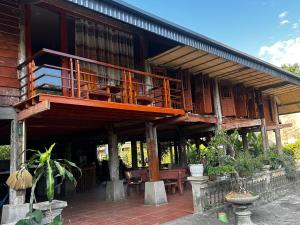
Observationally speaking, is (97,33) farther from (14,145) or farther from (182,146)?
(182,146)

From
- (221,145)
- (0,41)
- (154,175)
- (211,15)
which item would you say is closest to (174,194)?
(154,175)

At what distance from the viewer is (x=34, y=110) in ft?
20.4

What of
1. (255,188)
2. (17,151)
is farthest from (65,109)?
(255,188)

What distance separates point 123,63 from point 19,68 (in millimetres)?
3360

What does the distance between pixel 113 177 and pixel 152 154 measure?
74.7 inches

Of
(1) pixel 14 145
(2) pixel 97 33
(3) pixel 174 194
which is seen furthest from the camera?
(3) pixel 174 194

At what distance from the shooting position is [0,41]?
22.5 ft

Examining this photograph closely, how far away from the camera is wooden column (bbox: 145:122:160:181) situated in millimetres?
9391

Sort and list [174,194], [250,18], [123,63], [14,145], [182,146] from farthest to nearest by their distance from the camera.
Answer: [250,18]
[182,146]
[174,194]
[123,63]
[14,145]

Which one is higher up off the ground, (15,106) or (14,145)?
(15,106)

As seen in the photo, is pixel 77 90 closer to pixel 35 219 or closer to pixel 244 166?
pixel 35 219

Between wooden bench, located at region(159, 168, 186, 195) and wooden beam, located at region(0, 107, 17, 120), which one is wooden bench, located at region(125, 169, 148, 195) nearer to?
wooden bench, located at region(159, 168, 186, 195)

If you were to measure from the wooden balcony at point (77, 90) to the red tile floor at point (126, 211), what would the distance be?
246 centimetres

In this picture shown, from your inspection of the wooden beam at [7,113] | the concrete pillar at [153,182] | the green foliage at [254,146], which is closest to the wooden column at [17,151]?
the wooden beam at [7,113]
